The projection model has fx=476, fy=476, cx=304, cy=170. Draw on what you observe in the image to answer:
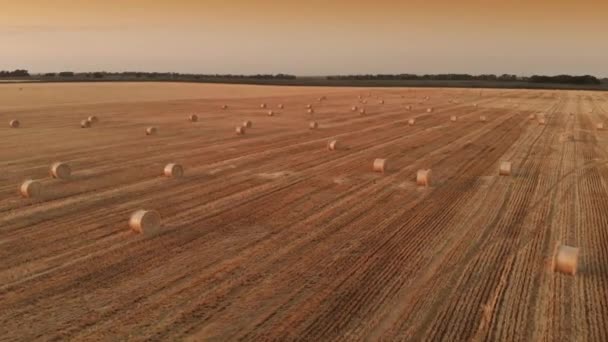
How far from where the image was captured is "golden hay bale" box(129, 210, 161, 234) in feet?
29.7

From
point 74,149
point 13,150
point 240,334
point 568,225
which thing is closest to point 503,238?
point 568,225

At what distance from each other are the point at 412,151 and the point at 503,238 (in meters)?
10.3

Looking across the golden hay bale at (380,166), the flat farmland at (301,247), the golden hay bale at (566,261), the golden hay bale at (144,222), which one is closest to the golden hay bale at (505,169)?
the flat farmland at (301,247)

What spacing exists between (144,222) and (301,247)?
3.05 meters

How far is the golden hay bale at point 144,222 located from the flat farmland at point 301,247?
0.18 metres

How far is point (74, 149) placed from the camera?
18.5 m

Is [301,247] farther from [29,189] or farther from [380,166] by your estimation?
[29,189]

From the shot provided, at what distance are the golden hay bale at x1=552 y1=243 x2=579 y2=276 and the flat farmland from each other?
11 centimetres

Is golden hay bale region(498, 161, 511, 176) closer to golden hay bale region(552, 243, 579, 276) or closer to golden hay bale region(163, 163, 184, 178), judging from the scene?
golden hay bale region(552, 243, 579, 276)

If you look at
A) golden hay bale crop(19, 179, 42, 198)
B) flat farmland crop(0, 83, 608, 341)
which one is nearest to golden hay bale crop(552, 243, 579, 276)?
flat farmland crop(0, 83, 608, 341)

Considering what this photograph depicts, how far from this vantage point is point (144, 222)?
29.7ft

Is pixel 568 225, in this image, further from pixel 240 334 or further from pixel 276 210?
pixel 240 334

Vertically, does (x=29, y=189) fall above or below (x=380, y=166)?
above

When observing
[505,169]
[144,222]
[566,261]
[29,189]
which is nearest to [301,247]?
[144,222]
